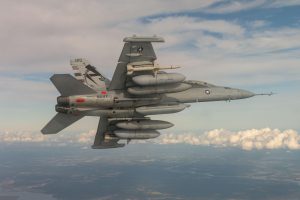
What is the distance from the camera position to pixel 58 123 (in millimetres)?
27891

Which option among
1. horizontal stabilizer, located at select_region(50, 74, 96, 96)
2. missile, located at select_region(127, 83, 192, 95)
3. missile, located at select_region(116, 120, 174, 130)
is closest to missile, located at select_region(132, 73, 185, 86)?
missile, located at select_region(127, 83, 192, 95)

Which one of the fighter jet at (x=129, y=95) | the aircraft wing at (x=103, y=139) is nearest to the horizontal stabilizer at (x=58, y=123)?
the fighter jet at (x=129, y=95)

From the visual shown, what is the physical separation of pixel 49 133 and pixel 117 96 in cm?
691

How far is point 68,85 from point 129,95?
5.05m

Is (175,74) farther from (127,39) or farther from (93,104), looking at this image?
(93,104)

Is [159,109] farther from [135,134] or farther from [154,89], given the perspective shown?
[135,134]

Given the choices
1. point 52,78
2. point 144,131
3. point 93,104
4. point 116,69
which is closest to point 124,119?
point 144,131

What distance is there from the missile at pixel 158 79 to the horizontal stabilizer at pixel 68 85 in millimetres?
4413

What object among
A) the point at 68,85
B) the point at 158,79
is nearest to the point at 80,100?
the point at 68,85

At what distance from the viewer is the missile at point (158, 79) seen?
24.4 m

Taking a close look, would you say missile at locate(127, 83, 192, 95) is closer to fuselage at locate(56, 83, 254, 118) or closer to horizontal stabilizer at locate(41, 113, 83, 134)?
fuselage at locate(56, 83, 254, 118)

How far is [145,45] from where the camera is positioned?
23.4 metres

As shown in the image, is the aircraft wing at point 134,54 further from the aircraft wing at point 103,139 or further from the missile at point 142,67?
the aircraft wing at point 103,139

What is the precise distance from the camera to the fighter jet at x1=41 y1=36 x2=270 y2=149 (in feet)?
80.0
